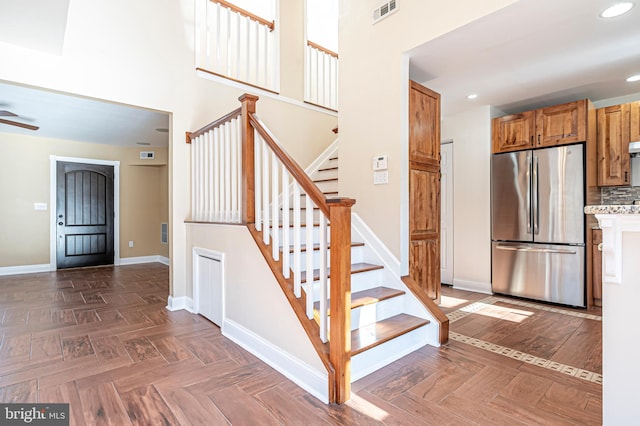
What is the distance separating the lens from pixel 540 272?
3.70 metres

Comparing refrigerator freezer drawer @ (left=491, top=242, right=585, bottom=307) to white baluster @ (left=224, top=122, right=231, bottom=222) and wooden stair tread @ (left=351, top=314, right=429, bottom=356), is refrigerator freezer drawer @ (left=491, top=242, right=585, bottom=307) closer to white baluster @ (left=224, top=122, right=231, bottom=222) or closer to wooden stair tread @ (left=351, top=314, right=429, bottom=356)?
wooden stair tread @ (left=351, top=314, right=429, bottom=356)

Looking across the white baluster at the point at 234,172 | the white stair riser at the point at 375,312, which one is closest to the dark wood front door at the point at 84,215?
the white baluster at the point at 234,172

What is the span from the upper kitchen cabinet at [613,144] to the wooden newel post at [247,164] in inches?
154

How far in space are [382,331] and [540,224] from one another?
264cm

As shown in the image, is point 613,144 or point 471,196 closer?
point 613,144

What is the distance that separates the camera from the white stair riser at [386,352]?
2027 millimetres

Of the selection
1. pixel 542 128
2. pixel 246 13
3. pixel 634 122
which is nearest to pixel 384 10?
pixel 246 13

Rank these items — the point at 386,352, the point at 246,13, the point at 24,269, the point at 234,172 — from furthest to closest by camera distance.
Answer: the point at 24,269 → the point at 246,13 → the point at 234,172 → the point at 386,352

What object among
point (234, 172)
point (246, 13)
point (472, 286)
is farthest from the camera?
point (472, 286)

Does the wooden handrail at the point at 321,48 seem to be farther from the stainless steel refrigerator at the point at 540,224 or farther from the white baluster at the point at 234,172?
the stainless steel refrigerator at the point at 540,224

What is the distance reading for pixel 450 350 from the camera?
8.00 ft

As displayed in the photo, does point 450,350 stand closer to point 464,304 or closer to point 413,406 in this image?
point 413,406

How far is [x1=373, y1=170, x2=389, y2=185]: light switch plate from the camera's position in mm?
2869

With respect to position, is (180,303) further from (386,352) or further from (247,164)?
(386,352)
